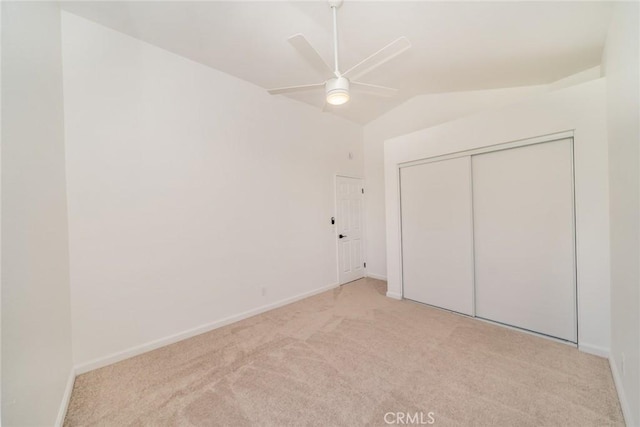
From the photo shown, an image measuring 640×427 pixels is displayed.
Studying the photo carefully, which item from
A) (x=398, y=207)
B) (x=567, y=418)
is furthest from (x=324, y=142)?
(x=567, y=418)

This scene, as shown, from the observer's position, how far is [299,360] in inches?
87.7

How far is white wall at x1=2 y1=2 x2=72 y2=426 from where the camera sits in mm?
1155

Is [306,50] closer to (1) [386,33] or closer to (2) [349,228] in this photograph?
A: (1) [386,33]

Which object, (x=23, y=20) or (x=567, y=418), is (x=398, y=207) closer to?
(x=567, y=418)

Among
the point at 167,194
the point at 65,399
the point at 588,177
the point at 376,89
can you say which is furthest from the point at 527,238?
the point at 65,399

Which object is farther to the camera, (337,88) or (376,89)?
(376,89)

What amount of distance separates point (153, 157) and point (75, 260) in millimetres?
1121

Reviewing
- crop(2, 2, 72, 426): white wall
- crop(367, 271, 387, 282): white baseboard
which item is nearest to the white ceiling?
crop(2, 2, 72, 426): white wall

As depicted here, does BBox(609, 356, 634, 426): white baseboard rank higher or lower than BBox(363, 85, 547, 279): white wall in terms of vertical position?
lower

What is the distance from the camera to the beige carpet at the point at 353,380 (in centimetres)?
164

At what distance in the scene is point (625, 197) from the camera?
5.28 ft

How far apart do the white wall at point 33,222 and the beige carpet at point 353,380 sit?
19.5 inches

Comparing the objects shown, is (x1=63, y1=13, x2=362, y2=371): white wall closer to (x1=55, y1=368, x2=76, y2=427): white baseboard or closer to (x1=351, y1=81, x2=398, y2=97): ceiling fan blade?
(x1=55, y1=368, x2=76, y2=427): white baseboard

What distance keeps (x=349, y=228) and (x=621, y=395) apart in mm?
3457
